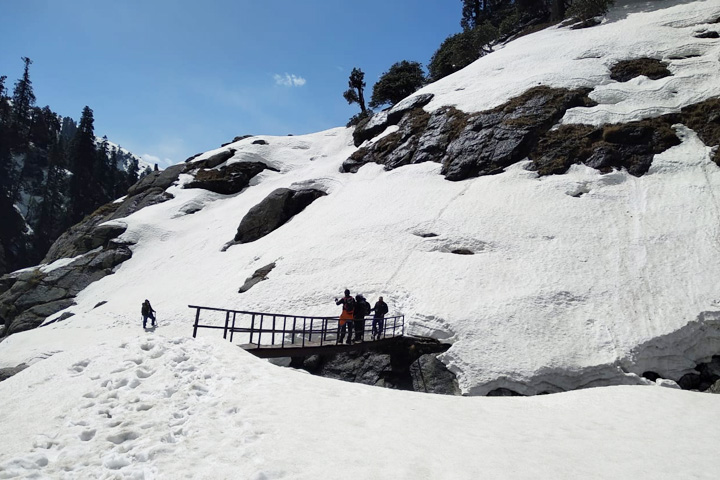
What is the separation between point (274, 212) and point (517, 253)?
20603mm

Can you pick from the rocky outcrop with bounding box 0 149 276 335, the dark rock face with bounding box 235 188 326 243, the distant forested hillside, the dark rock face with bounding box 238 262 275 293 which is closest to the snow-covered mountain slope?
the dark rock face with bounding box 238 262 275 293

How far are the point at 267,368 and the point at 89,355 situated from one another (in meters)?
3.29

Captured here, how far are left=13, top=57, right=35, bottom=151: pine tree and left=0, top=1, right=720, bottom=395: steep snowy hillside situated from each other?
247ft

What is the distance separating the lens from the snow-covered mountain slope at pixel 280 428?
4867 mm

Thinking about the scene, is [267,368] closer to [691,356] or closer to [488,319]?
[488,319]

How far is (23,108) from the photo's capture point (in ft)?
319

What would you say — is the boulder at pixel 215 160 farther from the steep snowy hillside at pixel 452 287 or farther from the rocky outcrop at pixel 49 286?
the rocky outcrop at pixel 49 286

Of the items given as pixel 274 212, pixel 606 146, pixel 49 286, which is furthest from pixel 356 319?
pixel 49 286

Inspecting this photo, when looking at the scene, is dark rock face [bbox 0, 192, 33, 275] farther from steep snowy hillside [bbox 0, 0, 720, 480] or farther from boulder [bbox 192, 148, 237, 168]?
boulder [bbox 192, 148, 237, 168]

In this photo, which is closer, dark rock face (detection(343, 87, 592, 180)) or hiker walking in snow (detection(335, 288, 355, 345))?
hiker walking in snow (detection(335, 288, 355, 345))

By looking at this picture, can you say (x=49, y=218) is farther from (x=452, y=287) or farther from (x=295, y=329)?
(x=452, y=287)

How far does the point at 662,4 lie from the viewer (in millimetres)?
40844

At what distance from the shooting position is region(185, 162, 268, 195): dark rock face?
47750 millimetres

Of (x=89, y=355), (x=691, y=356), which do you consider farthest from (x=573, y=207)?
(x=89, y=355)
